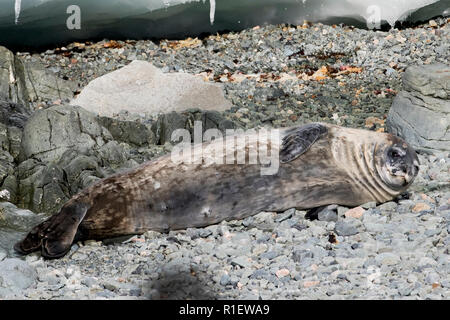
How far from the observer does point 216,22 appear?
14883mm

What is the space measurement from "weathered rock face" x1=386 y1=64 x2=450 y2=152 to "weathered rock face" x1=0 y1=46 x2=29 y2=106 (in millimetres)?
6727

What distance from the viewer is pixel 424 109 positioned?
7570 millimetres

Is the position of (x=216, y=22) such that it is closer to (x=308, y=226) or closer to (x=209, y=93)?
(x=209, y=93)

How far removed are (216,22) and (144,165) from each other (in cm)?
947

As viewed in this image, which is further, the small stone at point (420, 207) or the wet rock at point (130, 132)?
the wet rock at point (130, 132)

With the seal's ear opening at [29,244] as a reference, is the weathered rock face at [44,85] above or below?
above

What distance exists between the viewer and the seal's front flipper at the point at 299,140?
18.9 ft

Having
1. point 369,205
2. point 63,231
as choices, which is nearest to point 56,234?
point 63,231

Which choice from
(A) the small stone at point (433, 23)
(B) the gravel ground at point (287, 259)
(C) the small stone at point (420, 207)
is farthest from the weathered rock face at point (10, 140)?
(A) the small stone at point (433, 23)

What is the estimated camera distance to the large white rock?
34.4 ft

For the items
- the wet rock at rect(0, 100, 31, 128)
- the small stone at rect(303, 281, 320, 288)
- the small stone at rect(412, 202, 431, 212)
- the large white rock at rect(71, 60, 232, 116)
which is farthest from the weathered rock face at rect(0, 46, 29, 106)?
the small stone at rect(303, 281, 320, 288)

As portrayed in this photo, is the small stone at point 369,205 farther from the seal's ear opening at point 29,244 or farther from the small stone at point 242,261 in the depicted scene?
the seal's ear opening at point 29,244

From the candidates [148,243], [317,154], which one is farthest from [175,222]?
[317,154]

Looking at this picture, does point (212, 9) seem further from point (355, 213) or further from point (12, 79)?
point (355, 213)
